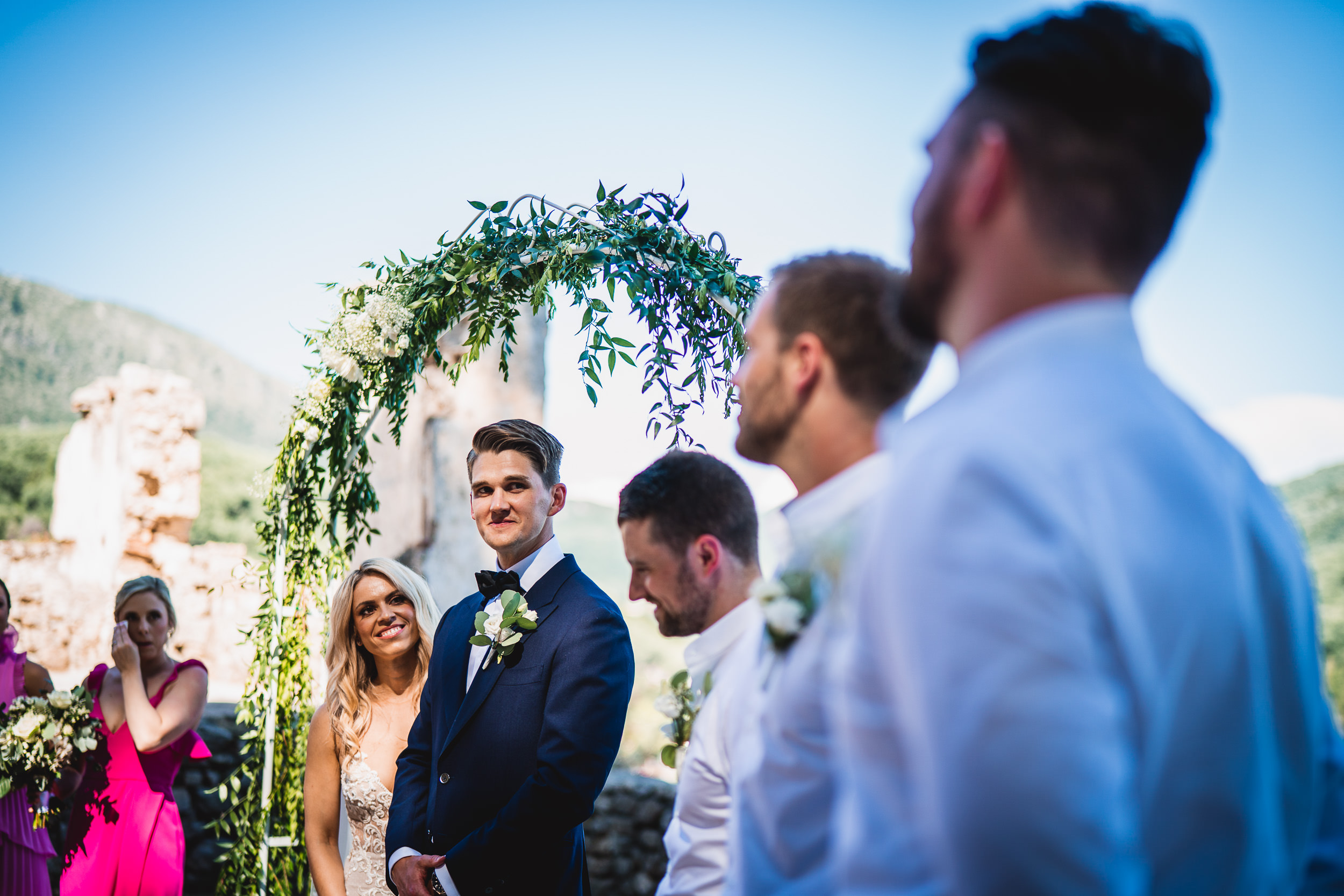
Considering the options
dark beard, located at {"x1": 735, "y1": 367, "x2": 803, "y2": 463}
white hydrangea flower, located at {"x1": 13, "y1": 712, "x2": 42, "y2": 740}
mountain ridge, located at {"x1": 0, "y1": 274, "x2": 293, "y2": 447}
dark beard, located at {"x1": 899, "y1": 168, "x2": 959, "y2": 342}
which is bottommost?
white hydrangea flower, located at {"x1": 13, "y1": 712, "x2": 42, "y2": 740}

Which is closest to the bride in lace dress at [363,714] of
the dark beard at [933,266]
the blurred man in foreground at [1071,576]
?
the blurred man in foreground at [1071,576]

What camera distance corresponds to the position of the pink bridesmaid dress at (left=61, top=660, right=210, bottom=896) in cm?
412

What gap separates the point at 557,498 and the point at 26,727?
8.74ft

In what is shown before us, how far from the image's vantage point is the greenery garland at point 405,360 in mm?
3467

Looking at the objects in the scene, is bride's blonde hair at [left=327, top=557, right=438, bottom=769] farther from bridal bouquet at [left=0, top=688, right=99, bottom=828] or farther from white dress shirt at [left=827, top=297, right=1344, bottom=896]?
white dress shirt at [left=827, top=297, right=1344, bottom=896]

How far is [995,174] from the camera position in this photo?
1021mm

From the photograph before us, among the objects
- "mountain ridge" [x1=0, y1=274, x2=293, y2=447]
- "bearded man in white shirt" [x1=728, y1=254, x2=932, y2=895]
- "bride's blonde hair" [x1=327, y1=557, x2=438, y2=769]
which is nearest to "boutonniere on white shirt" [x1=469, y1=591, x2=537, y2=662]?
"bride's blonde hair" [x1=327, y1=557, x2=438, y2=769]

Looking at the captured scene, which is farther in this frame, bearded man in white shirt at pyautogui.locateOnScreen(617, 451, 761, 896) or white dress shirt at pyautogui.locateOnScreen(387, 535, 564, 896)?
white dress shirt at pyautogui.locateOnScreen(387, 535, 564, 896)

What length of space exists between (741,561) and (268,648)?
9.83ft

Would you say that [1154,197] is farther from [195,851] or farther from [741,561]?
[195,851]

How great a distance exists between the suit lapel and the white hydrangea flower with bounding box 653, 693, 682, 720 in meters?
0.67

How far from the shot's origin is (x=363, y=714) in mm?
3789

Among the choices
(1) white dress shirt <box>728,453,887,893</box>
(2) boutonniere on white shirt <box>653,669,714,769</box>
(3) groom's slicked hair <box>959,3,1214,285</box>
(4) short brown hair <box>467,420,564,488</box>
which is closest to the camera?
(3) groom's slicked hair <box>959,3,1214,285</box>

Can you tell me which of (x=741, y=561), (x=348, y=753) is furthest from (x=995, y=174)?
(x=348, y=753)
